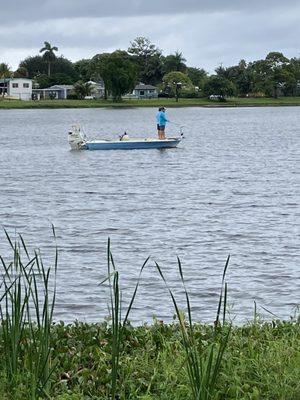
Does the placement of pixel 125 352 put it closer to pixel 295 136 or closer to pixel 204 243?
pixel 204 243

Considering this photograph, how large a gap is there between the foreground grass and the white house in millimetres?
184478

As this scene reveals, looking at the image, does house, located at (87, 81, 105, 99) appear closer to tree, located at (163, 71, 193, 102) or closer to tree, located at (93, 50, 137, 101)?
tree, located at (163, 71, 193, 102)

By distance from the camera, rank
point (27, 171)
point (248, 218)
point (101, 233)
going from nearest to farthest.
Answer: point (101, 233) < point (248, 218) < point (27, 171)

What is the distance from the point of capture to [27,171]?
4700cm

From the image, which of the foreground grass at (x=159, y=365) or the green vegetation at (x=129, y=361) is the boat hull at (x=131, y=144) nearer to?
the foreground grass at (x=159, y=365)

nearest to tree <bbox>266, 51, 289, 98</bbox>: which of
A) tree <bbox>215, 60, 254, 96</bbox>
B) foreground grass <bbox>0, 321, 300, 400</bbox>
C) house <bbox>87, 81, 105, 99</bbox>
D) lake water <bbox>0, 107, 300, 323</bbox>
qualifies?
tree <bbox>215, 60, 254, 96</bbox>

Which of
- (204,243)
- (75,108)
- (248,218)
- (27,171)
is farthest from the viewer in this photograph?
(75,108)

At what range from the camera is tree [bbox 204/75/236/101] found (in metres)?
→ 181

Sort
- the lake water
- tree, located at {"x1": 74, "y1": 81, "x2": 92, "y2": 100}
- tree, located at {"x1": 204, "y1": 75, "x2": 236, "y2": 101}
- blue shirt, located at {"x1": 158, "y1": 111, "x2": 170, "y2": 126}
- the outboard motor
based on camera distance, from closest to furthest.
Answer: the lake water < blue shirt, located at {"x1": 158, "y1": 111, "x2": 170, "y2": 126} < the outboard motor < tree, located at {"x1": 204, "y1": 75, "x2": 236, "y2": 101} < tree, located at {"x1": 74, "y1": 81, "x2": 92, "y2": 100}

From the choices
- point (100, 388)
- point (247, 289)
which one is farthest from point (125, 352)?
point (247, 289)

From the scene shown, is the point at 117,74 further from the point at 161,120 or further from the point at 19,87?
the point at 161,120

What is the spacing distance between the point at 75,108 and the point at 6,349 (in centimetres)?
17393

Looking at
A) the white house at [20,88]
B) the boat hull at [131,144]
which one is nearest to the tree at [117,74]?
the white house at [20,88]

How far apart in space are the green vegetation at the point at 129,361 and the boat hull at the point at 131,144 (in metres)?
45.2
